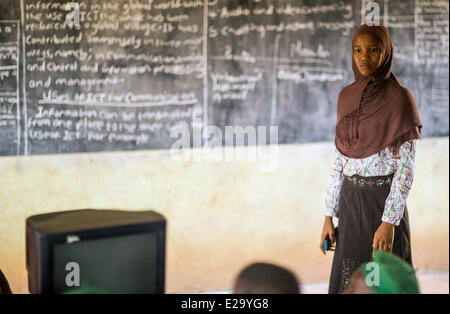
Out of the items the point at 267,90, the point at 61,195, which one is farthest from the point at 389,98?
the point at 61,195

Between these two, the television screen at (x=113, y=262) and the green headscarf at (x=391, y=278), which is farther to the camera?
the television screen at (x=113, y=262)

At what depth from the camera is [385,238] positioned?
232cm

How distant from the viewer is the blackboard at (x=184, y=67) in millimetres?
3297

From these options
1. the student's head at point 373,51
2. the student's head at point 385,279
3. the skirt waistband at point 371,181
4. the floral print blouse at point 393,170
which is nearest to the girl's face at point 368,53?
the student's head at point 373,51

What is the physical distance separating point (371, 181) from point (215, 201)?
59.2 inches

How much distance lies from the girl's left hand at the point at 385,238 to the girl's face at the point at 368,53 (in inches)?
26.9

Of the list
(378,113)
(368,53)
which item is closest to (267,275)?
(378,113)

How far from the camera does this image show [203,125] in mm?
3643

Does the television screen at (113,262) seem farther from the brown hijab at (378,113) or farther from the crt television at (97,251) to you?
the brown hijab at (378,113)

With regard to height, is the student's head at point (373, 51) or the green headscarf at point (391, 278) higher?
the student's head at point (373, 51)

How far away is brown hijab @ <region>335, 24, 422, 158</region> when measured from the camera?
236cm

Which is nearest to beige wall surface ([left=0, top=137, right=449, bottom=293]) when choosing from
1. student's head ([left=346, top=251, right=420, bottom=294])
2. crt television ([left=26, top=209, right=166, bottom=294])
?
crt television ([left=26, top=209, right=166, bottom=294])

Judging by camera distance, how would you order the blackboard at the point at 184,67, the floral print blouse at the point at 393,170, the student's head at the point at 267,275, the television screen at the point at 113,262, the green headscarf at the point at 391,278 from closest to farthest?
1. the green headscarf at the point at 391,278
2. the television screen at the point at 113,262
3. the floral print blouse at the point at 393,170
4. the blackboard at the point at 184,67
5. the student's head at the point at 267,275

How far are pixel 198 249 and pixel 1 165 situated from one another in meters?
1.38
